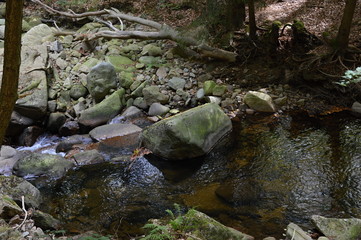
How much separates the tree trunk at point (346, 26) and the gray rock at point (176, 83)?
13.9 feet

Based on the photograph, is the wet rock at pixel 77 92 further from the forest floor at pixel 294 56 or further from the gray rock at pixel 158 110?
the forest floor at pixel 294 56

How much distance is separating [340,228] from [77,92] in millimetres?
7589

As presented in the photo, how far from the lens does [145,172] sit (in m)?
6.27

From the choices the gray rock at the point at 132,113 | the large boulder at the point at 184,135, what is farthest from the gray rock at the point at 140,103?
the large boulder at the point at 184,135

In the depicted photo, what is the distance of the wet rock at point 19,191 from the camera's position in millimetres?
4754

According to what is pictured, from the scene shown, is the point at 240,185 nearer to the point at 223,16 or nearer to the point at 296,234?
the point at 296,234

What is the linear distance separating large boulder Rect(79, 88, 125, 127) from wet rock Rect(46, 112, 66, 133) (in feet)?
1.74

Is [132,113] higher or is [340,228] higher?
[340,228]

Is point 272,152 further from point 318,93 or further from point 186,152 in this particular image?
point 318,93

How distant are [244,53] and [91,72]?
15.1 feet

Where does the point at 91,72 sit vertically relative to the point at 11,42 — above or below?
below

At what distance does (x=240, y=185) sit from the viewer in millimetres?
5500

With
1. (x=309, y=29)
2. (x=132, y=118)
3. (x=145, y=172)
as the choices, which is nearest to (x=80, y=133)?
(x=132, y=118)

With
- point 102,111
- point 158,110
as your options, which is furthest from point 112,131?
point 158,110
